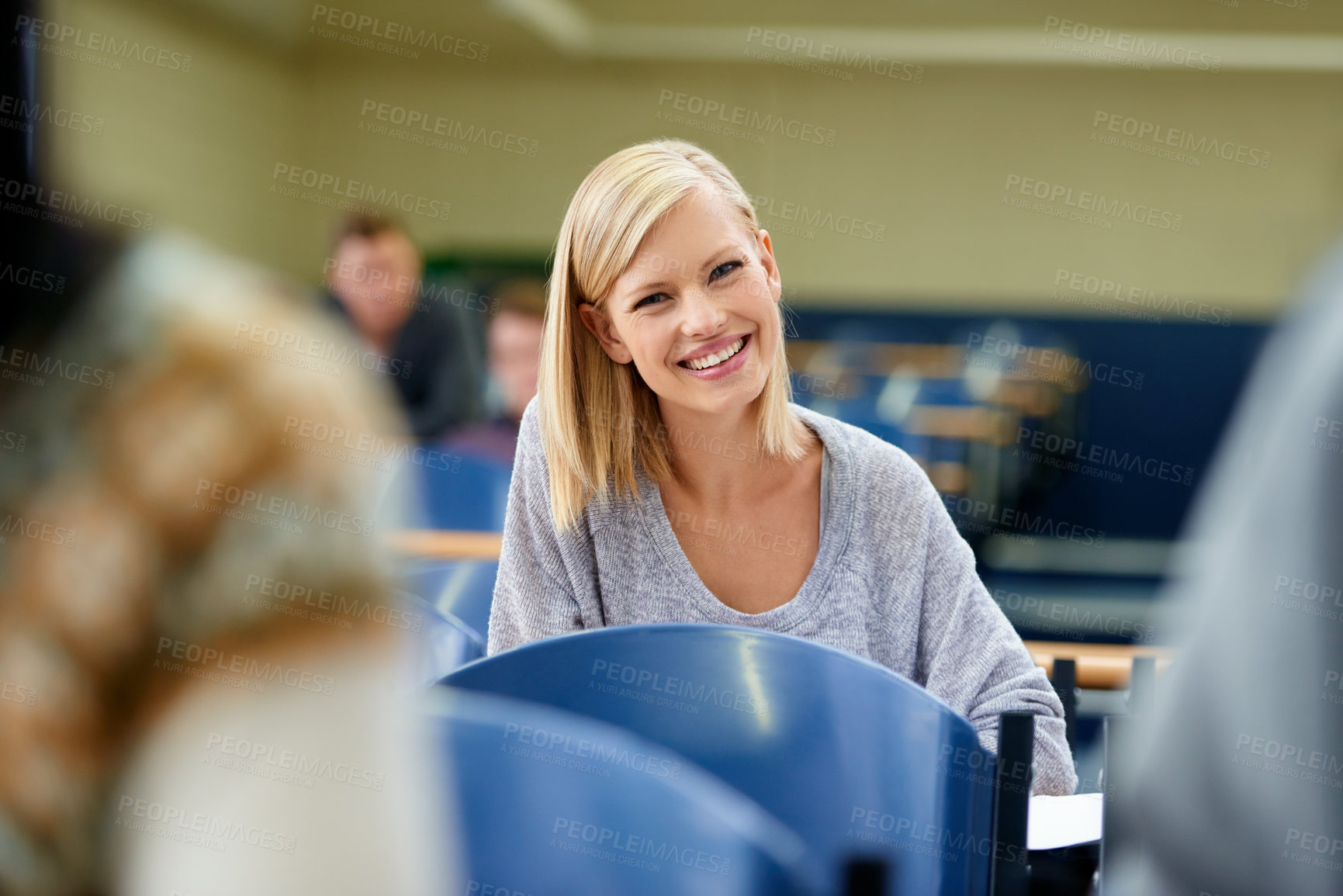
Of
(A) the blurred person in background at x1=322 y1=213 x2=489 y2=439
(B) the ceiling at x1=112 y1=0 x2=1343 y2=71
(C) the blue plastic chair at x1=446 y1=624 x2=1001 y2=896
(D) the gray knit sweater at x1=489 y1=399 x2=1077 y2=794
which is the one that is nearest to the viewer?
(C) the blue plastic chair at x1=446 y1=624 x2=1001 y2=896

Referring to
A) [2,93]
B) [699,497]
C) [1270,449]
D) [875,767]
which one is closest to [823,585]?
[699,497]

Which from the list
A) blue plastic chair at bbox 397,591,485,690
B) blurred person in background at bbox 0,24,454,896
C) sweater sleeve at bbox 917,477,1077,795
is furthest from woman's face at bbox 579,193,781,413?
blurred person in background at bbox 0,24,454,896

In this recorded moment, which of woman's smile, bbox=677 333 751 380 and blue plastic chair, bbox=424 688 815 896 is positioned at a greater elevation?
woman's smile, bbox=677 333 751 380

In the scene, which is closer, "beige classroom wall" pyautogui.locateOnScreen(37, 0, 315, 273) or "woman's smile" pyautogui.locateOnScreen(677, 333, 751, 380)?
"woman's smile" pyautogui.locateOnScreen(677, 333, 751, 380)

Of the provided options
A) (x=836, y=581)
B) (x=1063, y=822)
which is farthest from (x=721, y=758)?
(x=836, y=581)

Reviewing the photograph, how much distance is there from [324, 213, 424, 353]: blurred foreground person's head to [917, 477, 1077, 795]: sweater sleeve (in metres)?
2.97

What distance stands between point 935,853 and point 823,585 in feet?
1.69

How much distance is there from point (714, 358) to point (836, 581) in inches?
13.5

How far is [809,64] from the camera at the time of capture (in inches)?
342

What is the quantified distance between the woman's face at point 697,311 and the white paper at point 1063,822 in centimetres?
66

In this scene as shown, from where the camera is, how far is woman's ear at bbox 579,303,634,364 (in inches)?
66.5

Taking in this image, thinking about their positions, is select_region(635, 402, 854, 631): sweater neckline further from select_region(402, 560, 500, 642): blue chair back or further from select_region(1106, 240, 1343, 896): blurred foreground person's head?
select_region(1106, 240, 1343, 896): blurred foreground person's head

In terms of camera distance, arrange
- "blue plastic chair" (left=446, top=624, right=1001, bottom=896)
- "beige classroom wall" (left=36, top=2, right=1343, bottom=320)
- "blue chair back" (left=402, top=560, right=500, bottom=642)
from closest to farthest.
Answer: "blue plastic chair" (left=446, top=624, right=1001, bottom=896)
"blue chair back" (left=402, top=560, right=500, bottom=642)
"beige classroom wall" (left=36, top=2, right=1343, bottom=320)

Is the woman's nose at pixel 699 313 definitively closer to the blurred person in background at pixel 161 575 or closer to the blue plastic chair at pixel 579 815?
the blue plastic chair at pixel 579 815
